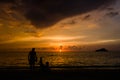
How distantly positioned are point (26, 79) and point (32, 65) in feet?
22.5

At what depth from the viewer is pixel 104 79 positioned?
15.5 meters

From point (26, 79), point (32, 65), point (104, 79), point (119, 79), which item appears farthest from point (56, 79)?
point (32, 65)

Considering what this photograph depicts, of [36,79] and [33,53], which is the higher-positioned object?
[33,53]

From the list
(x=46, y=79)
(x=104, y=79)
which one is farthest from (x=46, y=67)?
(x=104, y=79)

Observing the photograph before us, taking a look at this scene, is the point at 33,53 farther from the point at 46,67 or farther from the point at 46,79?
the point at 46,79

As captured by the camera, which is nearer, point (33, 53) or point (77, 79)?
point (77, 79)

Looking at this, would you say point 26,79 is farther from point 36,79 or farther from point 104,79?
point 104,79

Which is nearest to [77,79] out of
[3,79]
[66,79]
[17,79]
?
[66,79]

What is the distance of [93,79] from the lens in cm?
1552

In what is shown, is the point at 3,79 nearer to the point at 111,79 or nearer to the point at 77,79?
the point at 77,79

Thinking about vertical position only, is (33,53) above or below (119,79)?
above

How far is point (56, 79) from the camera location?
15.6 metres

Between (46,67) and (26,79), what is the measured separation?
19.1ft

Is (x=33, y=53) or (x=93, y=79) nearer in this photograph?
(x=93, y=79)
